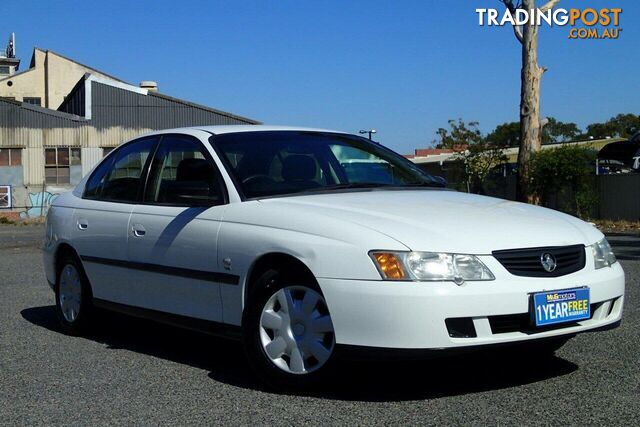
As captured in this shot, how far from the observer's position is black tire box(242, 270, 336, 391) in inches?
183

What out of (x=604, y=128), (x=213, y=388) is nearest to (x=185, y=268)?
(x=213, y=388)

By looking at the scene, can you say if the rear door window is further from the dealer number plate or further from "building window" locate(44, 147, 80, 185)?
"building window" locate(44, 147, 80, 185)

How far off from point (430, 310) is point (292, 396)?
3.23ft

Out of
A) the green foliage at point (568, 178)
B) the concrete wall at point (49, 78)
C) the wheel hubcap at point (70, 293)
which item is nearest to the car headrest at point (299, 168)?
the wheel hubcap at point (70, 293)

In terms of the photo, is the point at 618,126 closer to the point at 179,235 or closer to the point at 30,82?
the point at 30,82

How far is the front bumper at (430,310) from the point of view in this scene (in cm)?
425

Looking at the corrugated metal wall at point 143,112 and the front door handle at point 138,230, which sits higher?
the corrugated metal wall at point 143,112

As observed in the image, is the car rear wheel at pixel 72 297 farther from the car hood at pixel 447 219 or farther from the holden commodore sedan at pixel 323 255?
the car hood at pixel 447 219

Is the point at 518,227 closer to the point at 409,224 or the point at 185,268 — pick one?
the point at 409,224

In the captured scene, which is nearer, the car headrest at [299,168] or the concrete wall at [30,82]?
the car headrest at [299,168]

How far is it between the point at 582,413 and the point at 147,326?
408cm

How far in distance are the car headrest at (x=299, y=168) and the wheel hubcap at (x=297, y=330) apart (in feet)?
3.34

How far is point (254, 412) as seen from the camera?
4395mm

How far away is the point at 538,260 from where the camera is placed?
4523mm
